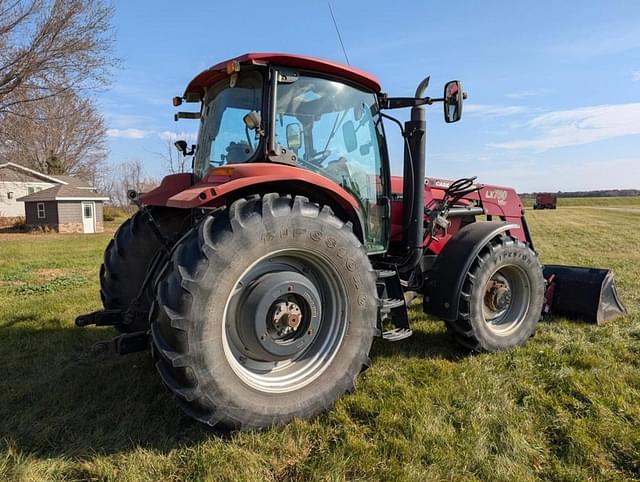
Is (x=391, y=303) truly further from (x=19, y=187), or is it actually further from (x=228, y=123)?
(x=19, y=187)

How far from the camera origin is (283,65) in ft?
10.6

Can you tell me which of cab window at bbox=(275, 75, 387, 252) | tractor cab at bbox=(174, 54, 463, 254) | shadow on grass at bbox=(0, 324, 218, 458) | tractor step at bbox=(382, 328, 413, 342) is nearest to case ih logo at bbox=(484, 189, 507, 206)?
tractor cab at bbox=(174, 54, 463, 254)

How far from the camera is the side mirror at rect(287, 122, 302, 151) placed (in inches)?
133

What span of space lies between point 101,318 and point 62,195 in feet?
102

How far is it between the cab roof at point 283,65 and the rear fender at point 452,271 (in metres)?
1.59

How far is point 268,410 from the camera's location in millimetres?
2799

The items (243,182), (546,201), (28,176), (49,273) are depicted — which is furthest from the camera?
(546,201)

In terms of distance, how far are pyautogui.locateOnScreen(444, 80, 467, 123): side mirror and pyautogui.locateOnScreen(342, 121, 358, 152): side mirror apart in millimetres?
827

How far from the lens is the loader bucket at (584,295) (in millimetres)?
5020

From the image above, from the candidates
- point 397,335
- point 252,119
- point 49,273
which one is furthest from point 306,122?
point 49,273

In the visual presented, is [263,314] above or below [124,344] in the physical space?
above

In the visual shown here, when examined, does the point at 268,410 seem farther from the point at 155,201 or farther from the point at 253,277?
the point at 155,201

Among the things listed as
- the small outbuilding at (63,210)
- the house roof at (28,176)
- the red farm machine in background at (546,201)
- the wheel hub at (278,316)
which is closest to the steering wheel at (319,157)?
the wheel hub at (278,316)

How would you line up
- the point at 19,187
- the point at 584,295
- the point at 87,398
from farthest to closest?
1. the point at 19,187
2. the point at 584,295
3. the point at 87,398
